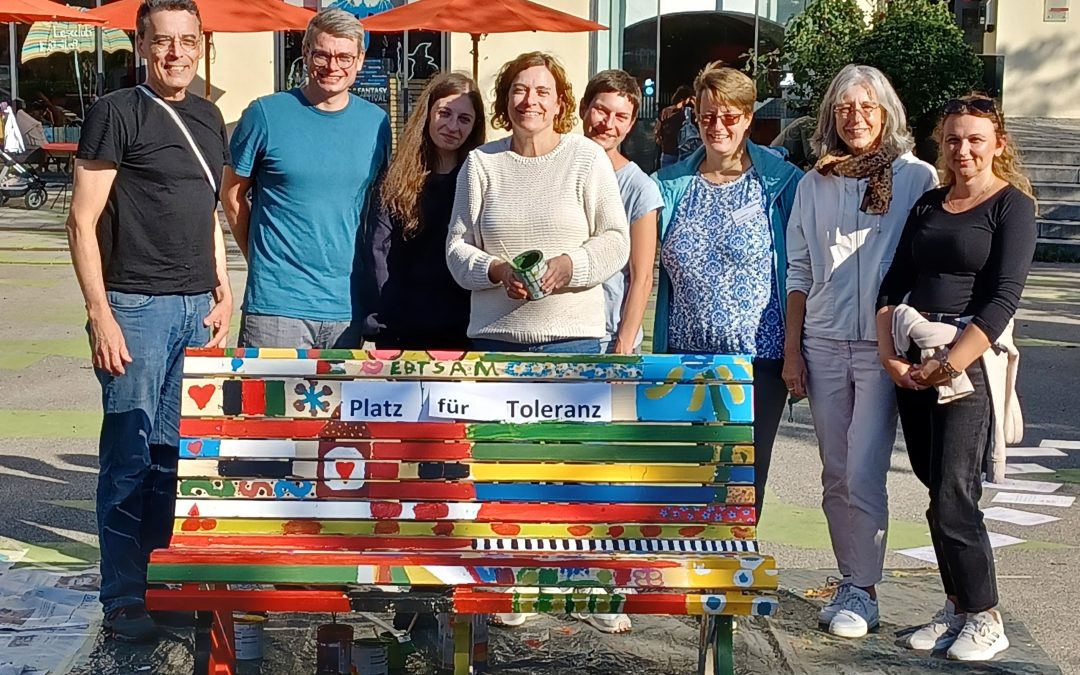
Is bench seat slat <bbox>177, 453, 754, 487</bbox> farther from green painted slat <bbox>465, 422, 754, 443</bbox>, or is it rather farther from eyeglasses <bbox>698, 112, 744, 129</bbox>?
eyeglasses <bbox>698, 112, 744, 129</bbox>

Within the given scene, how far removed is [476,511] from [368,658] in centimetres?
59

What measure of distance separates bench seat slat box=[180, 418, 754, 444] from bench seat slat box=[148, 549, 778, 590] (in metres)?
0.52

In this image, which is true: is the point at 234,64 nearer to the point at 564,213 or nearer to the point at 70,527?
the point at 70,527

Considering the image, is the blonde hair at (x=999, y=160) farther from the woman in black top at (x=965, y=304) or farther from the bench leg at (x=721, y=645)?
the bench leg at (x=721, y=645)

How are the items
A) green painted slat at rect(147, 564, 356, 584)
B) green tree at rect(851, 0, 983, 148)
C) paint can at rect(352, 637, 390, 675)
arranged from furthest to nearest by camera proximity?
green tree at rect(851, 0, 983, 148), paint can at rect(352, 637, 390, 675), green painted slat at rect(147, 564, 356, 584)

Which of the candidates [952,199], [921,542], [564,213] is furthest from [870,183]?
[921,542]

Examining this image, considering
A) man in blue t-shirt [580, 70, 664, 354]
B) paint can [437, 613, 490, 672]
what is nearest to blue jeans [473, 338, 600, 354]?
man in blue t-shirt [580, 70, 664, 354]

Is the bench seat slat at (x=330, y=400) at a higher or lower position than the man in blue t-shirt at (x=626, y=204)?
lower

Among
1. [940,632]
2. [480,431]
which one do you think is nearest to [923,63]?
[940,632]

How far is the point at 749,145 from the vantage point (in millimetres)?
5246

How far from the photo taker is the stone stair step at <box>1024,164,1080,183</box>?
769 inches

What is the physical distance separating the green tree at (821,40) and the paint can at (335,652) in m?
14.3

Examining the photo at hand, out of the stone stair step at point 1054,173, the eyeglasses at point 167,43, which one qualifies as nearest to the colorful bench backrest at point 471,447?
the eyeglasses at point 167,43

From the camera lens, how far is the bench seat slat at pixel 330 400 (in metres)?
4.57
